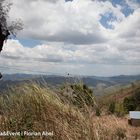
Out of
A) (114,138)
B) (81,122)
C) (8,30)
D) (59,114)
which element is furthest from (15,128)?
(8,30)

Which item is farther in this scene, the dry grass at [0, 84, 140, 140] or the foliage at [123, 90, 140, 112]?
the foliage at [123, 90, 140, 112]

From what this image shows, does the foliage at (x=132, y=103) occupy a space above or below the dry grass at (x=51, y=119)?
below

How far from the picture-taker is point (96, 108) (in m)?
6.46

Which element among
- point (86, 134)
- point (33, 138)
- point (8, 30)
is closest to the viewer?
point (86, 134)

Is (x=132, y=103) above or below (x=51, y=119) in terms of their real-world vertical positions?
below

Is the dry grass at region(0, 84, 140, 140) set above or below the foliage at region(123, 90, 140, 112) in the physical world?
above

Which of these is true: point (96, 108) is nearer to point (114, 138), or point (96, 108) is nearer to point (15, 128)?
point (114, 138)

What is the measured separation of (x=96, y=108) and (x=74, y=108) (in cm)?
46

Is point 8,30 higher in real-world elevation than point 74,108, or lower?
higher

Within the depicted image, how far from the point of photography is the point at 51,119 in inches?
239

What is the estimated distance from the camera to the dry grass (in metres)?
5.75

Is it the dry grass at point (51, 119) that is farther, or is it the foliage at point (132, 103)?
the foliage at point (132, 103)

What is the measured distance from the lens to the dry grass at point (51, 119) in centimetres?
575

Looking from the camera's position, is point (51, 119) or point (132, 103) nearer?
point (51, 119)
